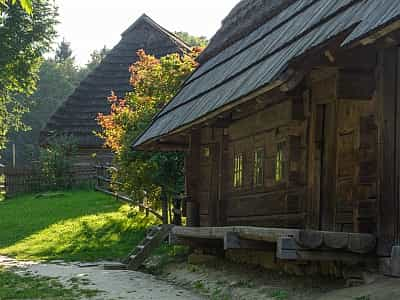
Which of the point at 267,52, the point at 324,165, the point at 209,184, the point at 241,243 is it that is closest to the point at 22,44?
the point at 209,184

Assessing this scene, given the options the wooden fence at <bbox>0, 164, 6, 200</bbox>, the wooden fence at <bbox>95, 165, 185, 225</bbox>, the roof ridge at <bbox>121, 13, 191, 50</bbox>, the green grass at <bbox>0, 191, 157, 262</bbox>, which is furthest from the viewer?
the roof ridge at <bbox>121, 13, 191, 50</bbox>

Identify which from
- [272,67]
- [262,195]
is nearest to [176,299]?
[262,195]

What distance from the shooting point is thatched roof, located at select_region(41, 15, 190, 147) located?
3262 centimetres

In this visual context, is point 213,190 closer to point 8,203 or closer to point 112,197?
point 112,197

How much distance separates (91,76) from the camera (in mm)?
34938

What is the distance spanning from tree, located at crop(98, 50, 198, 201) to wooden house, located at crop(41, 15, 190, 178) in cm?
1250

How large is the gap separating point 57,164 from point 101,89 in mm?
5838

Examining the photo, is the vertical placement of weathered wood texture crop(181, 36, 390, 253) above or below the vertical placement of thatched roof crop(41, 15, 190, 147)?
below

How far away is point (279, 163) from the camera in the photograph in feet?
32.9

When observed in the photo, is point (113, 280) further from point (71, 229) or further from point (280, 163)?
point (71, 229)

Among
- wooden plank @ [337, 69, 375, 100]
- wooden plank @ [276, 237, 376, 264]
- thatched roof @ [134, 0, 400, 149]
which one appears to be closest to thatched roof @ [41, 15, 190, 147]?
thatched roof @ [134, 0, 400, 149]

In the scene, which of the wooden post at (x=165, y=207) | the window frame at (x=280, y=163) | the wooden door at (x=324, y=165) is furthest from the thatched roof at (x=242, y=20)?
the wooden post at (x=165, y=207)

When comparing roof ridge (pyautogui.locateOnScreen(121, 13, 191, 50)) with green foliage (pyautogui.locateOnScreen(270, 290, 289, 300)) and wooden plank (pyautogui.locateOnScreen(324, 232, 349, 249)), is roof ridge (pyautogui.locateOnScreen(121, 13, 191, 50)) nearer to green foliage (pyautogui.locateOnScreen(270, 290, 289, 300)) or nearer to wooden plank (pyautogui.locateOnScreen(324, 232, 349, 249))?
green foliage (pyautogui.locateOnScreen(270, 290, 289, 300))

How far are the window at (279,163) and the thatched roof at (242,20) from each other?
9.08 feet
